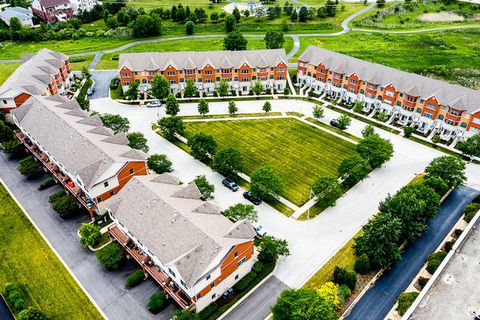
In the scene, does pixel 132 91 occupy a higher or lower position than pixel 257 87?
higher

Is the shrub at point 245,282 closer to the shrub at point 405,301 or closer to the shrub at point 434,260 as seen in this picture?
the shrub at point 405,301

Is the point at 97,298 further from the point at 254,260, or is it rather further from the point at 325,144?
the point at 325,144

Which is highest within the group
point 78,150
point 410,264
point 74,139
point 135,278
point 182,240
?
point 74,139

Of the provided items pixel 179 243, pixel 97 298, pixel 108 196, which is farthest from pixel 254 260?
pixel 108 196

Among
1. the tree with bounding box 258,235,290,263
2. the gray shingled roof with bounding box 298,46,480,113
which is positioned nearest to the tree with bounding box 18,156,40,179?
the tree with bounding box 258,235,290,263

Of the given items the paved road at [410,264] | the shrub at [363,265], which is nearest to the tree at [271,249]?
the shrub at [363,265]

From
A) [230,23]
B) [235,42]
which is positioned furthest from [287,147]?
[230,23]

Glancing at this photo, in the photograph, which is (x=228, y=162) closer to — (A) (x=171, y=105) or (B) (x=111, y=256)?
(B) (x=111, y=256)
